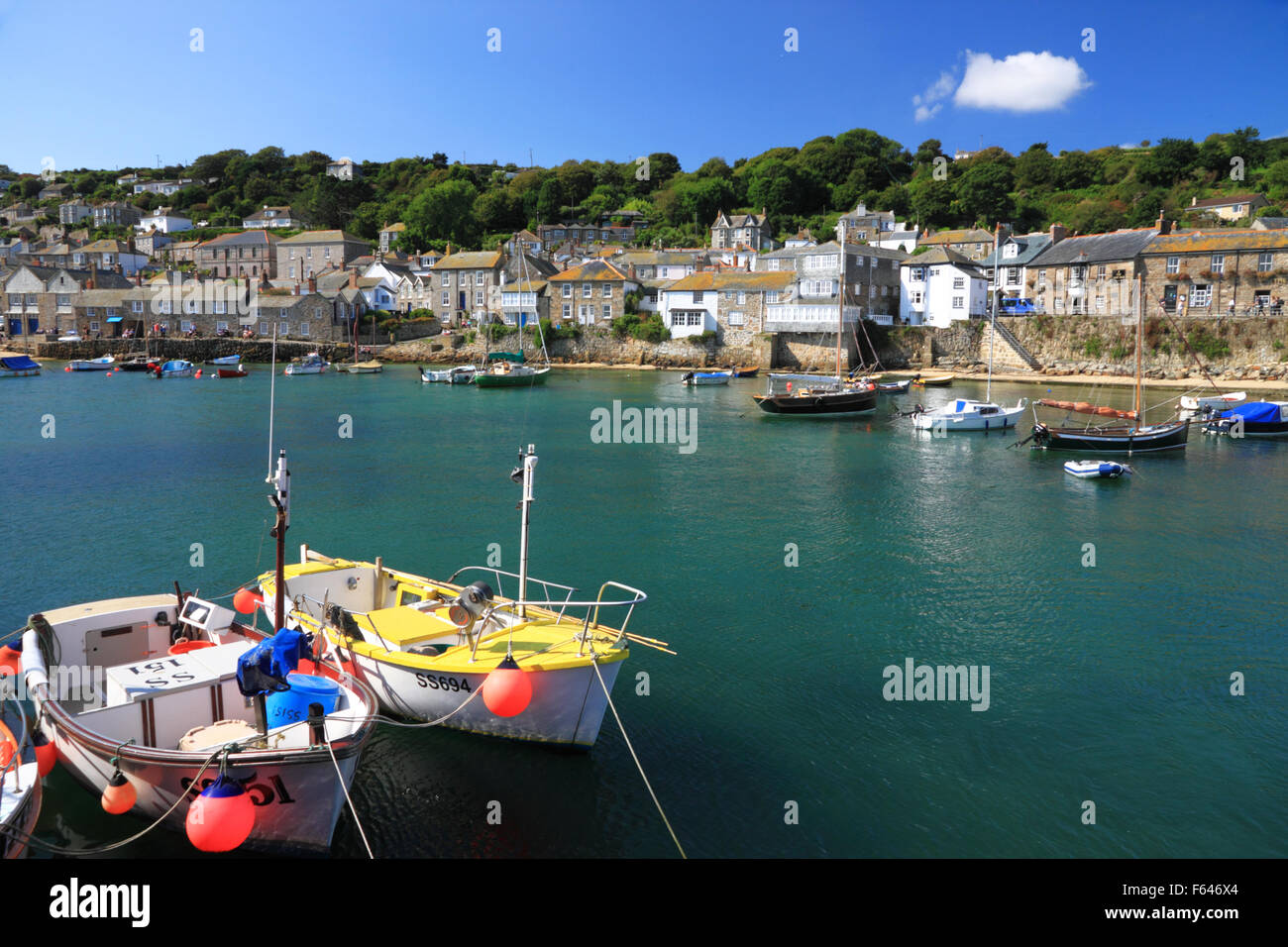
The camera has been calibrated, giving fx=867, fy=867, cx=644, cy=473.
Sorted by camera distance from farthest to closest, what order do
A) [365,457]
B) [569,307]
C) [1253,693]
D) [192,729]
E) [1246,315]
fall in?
[569,307], [1246,315], [365,457], [1253,693], [192,729]

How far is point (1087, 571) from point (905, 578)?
4241 millimetres

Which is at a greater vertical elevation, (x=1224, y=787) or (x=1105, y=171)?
(x=1105, y=171)

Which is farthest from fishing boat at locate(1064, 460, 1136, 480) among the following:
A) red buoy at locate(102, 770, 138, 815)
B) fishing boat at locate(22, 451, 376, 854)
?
red buoy at locate(102, 770, 138, 815)

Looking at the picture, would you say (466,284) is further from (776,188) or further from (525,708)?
(525,708)

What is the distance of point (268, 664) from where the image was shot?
8367 millimetres

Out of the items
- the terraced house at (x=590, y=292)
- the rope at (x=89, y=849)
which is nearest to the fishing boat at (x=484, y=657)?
the rope at (x=89, y=849)

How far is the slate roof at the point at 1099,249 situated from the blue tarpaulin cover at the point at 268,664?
68.1m

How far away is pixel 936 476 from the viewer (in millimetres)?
30266

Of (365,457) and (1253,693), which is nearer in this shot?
(1253,693)

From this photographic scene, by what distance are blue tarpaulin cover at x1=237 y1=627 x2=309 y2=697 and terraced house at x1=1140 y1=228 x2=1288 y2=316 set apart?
67311 mm

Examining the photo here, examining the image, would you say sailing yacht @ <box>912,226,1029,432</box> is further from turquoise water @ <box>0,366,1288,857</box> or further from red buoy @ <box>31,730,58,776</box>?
red buoy @ <box>31,730,58,776</box>

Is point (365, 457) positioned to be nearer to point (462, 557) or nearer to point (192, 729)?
point (462, 557)

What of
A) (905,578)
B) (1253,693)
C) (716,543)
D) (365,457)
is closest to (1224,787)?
(1253,693)

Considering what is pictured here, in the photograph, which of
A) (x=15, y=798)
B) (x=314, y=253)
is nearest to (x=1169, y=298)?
(x=15, y=798)
